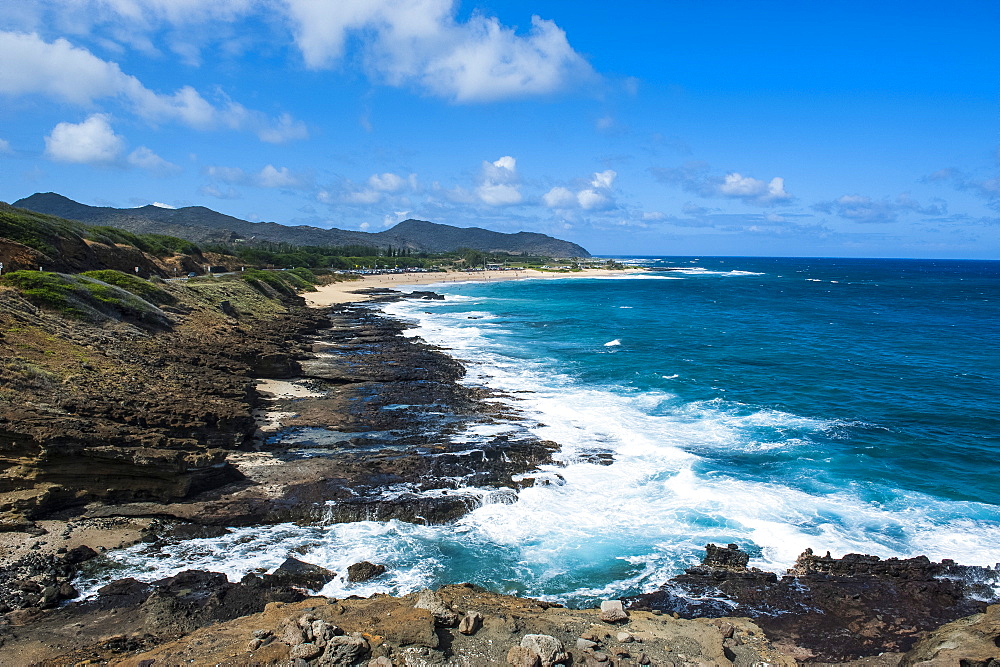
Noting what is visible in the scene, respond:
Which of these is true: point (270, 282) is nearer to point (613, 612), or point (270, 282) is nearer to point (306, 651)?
point (613, 612)

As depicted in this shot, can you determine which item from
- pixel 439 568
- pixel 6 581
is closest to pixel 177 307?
pixel 6 581

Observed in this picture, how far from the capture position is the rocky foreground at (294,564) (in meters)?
8.54

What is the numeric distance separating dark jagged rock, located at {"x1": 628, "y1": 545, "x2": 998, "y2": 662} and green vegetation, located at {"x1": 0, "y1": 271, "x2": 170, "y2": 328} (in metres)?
26.4

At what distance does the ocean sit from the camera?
13008mm

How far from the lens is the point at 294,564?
1223 cm

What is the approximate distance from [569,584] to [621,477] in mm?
6226

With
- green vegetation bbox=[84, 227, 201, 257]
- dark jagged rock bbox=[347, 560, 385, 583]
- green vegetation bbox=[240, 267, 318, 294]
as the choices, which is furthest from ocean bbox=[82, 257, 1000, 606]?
green vegetation bbox=[84, 227, 201, 257]

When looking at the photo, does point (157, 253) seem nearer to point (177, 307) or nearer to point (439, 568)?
point (177, 307)

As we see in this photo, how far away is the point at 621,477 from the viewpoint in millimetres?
18125

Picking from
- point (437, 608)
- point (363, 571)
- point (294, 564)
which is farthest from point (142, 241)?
point (437, 608)

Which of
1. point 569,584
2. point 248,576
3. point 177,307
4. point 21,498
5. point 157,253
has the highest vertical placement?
point 157,253

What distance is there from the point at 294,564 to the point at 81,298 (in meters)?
21.5

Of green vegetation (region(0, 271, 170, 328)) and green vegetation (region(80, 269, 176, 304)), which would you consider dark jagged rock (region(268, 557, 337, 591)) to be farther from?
green vegetation (region(80, 269, 176, 304))

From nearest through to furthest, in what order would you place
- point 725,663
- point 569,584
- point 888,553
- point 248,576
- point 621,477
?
point 725,663
point 248,576
point 569,584
point 888,553
point 621,477
